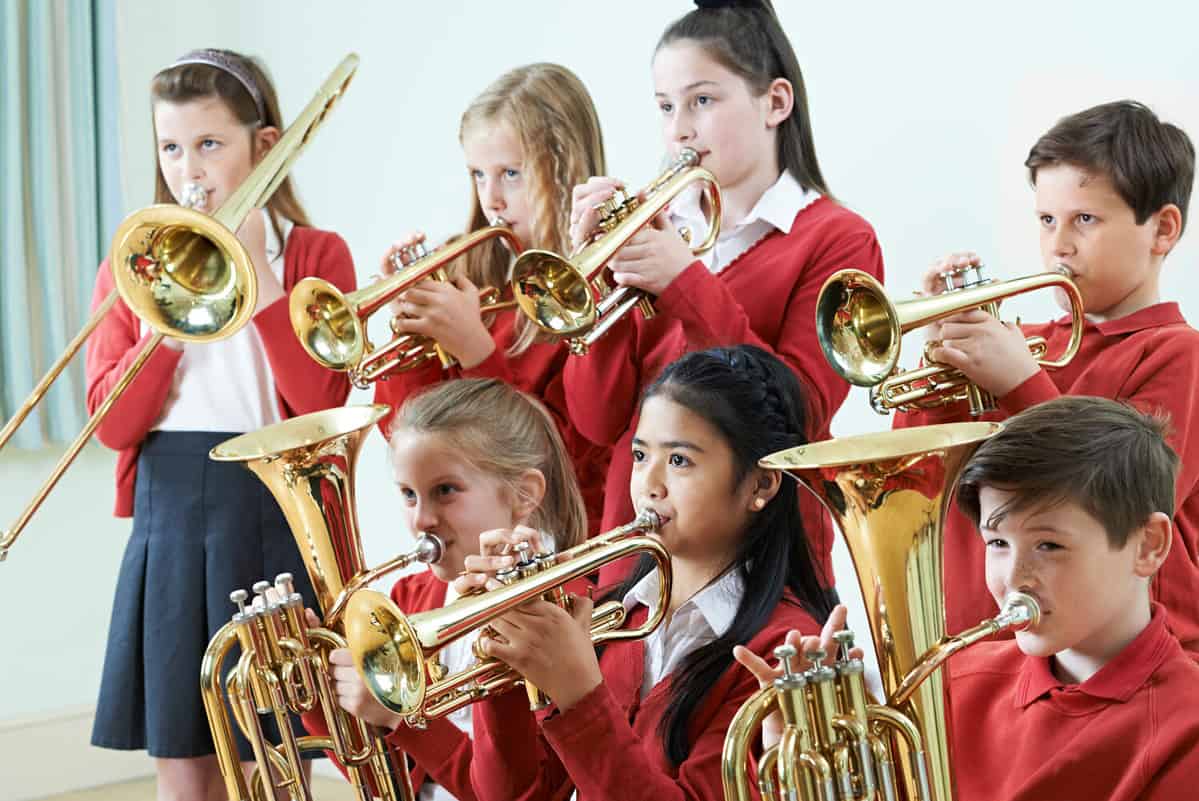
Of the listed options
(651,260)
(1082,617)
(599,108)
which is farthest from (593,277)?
(599,108)

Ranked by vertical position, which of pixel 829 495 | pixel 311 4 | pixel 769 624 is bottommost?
pixel 769 624

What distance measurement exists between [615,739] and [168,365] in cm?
134

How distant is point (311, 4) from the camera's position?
13.7 ft

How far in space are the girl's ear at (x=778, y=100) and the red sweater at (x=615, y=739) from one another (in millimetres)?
782

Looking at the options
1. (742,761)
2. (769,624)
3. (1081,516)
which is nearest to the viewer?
(742,761)

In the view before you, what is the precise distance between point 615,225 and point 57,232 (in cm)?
241

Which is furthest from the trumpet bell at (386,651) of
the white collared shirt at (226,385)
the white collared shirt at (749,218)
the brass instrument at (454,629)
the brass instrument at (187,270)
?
the white collared shirt at (226,385)

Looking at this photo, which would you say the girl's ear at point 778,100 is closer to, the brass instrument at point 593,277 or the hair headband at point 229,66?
the brass instrument at point 593,277

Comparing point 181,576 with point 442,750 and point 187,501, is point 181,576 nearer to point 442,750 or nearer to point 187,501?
point 187,501

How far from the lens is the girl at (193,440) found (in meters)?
2.56

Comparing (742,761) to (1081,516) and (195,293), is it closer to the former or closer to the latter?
(1081,516)

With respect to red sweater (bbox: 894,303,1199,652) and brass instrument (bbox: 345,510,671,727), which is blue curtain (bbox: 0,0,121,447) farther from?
red sweater (bbox: 894,303,1199,652)

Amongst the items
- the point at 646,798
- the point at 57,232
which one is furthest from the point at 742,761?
the point at 57,232

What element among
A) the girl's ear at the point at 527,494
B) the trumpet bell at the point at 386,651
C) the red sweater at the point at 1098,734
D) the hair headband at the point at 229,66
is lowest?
the red sweater at the point at 1098,734
